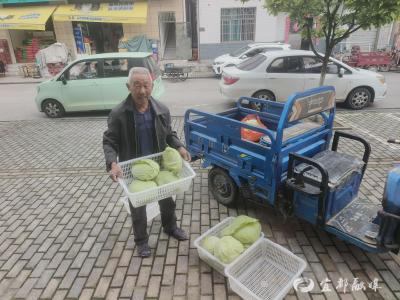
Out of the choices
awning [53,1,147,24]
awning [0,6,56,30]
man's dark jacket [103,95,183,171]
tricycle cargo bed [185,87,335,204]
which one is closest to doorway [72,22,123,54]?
awning [53,1,147,24]

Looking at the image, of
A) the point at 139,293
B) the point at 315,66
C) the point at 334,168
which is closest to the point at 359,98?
the point at 315,66

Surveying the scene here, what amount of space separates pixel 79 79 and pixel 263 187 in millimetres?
7072

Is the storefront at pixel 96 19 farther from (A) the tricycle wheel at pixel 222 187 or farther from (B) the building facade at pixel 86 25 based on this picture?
(A) the tricycle wheel at pixel 222 187

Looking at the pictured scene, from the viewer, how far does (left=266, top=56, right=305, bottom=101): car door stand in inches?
328

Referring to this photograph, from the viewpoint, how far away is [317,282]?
2986 millimetres

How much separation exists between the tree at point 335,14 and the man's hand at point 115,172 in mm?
5228

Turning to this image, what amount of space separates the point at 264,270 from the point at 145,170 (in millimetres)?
1574

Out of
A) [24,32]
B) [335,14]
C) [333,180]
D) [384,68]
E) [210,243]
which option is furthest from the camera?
[24,32]

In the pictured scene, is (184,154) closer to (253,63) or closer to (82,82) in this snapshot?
(253,63)

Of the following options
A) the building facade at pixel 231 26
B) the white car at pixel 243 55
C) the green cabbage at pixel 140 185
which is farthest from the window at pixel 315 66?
the building facade at pixel 231 26

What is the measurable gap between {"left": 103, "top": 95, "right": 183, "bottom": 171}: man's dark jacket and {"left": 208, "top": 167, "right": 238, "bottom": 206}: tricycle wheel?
3.42 ft

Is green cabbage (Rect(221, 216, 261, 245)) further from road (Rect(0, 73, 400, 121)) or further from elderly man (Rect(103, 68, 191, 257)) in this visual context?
road (Rect(0, 73, 400, 121))

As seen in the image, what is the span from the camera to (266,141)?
137 inches

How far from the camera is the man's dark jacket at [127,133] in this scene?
2.96m
